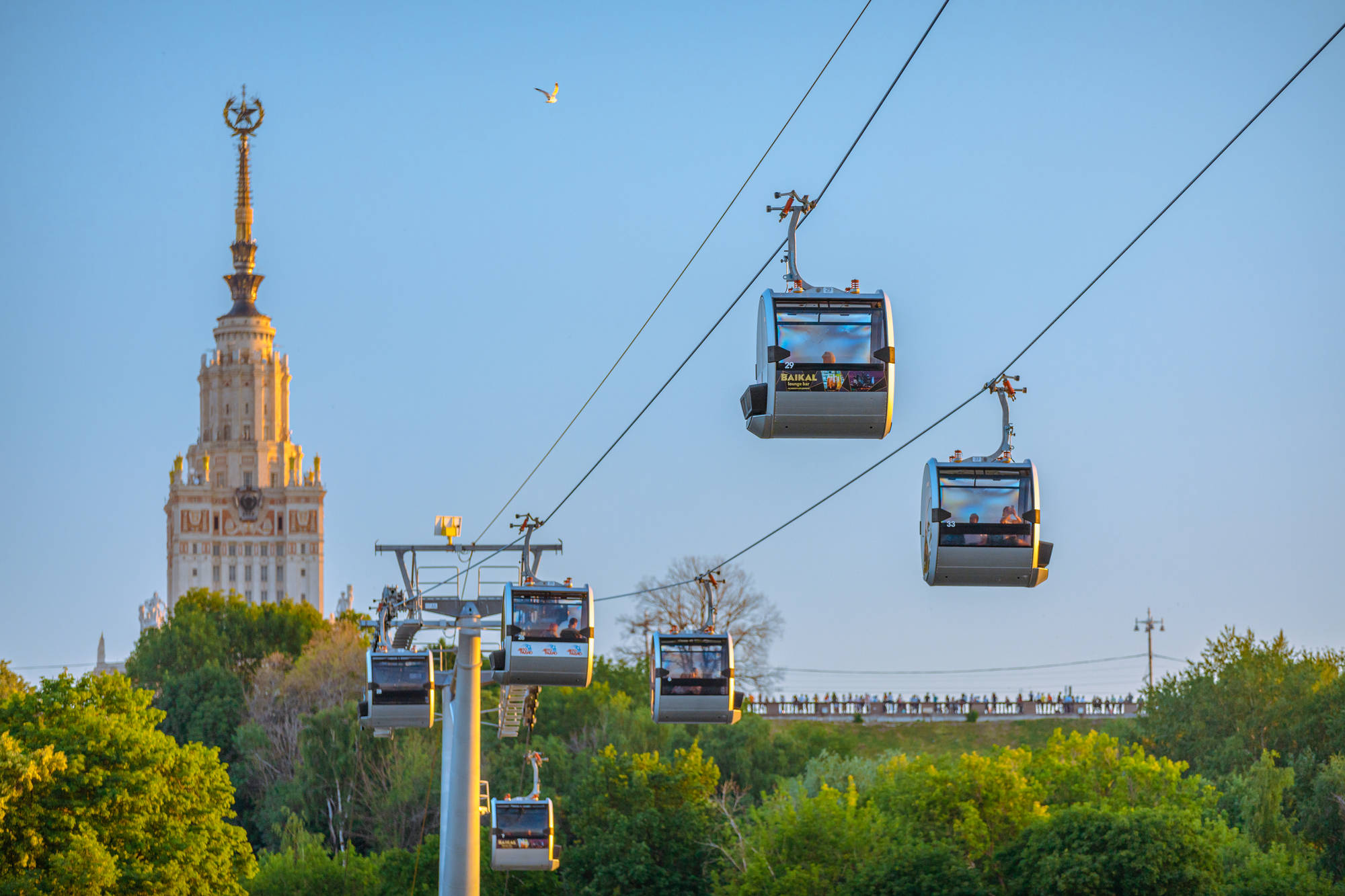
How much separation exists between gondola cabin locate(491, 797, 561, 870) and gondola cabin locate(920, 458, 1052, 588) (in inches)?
1106

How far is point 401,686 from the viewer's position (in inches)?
1672

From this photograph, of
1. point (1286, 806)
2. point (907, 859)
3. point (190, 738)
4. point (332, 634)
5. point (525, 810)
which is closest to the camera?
point (525, 810)

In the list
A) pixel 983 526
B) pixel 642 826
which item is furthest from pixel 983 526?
pixel 642 826

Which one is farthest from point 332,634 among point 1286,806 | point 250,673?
point 1286,806

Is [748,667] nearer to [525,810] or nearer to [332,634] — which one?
[332,634]

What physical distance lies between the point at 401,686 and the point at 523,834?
8.27 meters

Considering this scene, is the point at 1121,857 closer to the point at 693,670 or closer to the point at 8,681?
the point at 693,670

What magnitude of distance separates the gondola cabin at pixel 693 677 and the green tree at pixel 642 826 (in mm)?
30210

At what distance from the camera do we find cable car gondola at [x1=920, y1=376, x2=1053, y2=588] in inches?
868

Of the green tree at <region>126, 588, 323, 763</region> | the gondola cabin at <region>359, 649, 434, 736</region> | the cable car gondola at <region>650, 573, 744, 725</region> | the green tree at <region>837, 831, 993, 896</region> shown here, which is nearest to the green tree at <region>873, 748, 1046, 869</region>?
the green tree at <region>837, 831, 993, 896</region>

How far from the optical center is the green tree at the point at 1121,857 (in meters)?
54.1

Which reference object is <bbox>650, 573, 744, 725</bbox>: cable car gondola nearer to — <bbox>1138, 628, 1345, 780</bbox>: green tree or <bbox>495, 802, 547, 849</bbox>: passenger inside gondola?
<bbox>495, 802, 547, 849</bbox>: passenger inside gondola

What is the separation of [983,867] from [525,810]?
16.6 m

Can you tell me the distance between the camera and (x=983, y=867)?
5941cm
